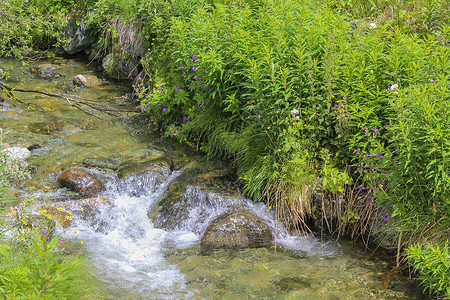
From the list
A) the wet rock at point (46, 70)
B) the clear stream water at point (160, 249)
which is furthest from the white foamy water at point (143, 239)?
the wet rock at point (46, 70)

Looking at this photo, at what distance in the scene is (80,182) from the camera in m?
6.00

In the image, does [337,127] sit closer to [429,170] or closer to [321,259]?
[429,170]

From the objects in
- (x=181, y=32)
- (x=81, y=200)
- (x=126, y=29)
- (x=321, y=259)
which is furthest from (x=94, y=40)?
(x=321, y=259)

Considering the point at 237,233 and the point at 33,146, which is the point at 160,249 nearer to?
the point at 237,233

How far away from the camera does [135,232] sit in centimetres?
538

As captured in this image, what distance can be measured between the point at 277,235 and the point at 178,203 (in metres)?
1.44

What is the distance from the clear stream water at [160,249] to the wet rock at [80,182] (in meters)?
0.11

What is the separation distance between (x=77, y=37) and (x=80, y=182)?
706 cm

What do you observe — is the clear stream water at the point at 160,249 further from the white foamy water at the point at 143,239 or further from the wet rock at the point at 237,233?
the wet rock at the point at 237,233

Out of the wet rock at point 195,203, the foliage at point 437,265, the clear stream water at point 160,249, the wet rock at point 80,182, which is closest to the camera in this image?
the foliage at point 437,265

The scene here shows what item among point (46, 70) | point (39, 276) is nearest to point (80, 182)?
point (39, 276)

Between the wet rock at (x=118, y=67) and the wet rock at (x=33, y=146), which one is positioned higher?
the wet rock at (x=118, y=67)

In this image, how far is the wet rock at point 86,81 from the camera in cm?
973

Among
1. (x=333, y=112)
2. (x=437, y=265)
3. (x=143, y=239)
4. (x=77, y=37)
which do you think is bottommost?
(x=143, y=239)
